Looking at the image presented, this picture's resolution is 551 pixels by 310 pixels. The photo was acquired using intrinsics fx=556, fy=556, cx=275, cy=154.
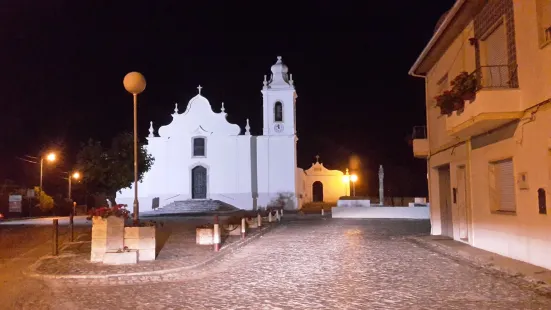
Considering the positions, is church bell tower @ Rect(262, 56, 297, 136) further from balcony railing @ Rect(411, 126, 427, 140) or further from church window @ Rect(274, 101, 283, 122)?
balcony railing @ Rect(411, 126, 427, 140)

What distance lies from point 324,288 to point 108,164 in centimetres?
3796

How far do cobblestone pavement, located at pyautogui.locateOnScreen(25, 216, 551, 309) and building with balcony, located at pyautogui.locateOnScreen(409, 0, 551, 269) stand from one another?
147 cm

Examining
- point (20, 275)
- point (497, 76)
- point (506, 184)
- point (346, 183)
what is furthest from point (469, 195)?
point (346, 183)

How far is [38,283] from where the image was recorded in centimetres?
1052

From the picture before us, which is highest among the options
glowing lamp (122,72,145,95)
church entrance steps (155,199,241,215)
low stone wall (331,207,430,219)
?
glowing lamp (122,72,145,95)

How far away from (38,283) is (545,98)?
10203 millimetres

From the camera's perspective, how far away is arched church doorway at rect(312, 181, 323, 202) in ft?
195

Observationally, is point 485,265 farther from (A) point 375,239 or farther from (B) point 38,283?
(B) point 38,283

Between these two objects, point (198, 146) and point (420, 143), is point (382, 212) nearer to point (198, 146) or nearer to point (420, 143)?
point (420, 143)

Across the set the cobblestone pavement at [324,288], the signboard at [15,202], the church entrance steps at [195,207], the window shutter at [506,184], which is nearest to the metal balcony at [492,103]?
the window shutter at [506,184]

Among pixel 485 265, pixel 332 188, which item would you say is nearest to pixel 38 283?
pixel 485 265

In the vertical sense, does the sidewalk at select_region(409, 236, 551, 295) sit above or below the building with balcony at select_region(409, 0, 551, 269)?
below

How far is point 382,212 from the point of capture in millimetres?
35344

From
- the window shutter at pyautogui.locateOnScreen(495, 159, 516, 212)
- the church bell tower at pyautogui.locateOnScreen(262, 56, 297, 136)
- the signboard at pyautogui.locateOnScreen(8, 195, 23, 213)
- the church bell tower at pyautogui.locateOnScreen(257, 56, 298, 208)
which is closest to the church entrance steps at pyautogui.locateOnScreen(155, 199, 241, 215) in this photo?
the church bell tower at pyautogui.locateOnScreen(257, 56, 298, 208)
